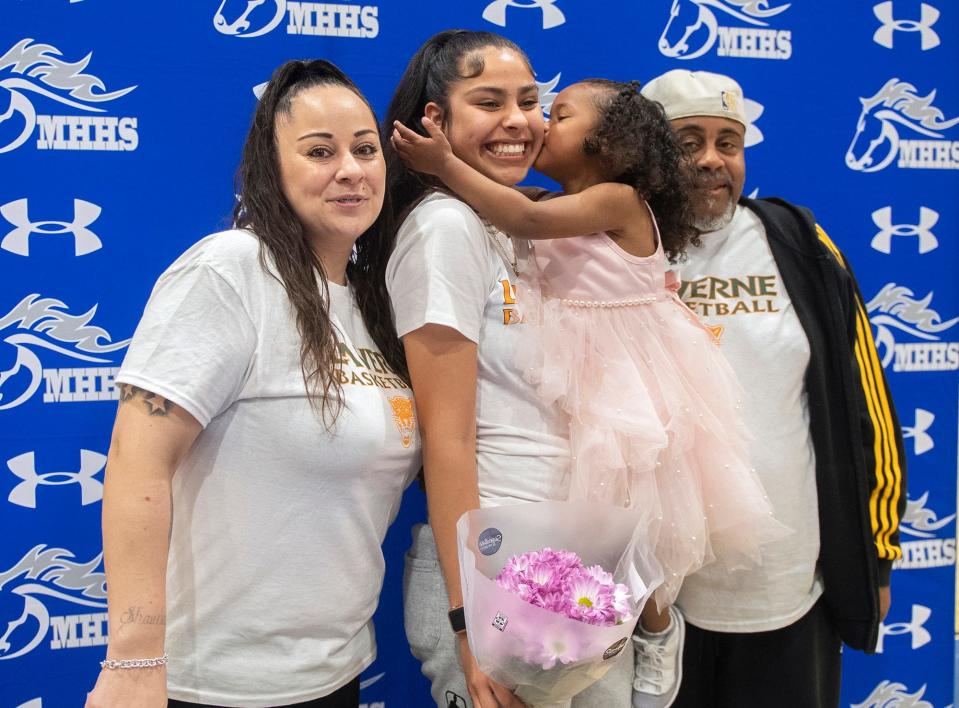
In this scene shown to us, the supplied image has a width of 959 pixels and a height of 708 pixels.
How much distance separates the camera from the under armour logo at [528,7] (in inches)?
98.2

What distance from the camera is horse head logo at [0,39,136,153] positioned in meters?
2.19

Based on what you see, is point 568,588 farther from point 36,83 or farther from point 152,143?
point 36,83

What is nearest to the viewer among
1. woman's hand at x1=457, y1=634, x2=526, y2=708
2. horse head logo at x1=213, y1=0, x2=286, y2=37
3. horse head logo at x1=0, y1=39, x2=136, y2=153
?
woman's hand at x1=457, y1=634, x2=526, y2=708

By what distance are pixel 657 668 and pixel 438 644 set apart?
0.50m

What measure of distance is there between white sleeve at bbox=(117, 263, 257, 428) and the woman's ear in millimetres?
663

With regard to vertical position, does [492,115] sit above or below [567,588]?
above

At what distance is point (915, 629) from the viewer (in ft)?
9.87

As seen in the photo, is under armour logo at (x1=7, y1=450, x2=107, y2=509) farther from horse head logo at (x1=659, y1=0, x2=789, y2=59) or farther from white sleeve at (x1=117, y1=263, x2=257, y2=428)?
horse head logo at (x1=659, y1=0, x2=789, y2=59)

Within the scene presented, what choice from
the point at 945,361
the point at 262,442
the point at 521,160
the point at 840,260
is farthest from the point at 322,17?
the point at 945,361

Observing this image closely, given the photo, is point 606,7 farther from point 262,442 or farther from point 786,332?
point 262,442

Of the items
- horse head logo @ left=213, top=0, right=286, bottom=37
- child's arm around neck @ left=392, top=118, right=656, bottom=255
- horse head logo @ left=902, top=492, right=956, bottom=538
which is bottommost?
horse head logo @ left=902, top=492, right=956, bottom=538

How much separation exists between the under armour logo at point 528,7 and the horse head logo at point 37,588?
179 cm

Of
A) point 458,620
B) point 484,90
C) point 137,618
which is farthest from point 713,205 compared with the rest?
point 137,618

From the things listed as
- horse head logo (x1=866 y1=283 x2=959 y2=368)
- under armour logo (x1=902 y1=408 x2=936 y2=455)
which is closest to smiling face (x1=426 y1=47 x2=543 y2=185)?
horse head logo (x1=866 y1=283 x2=959 y2=368)
